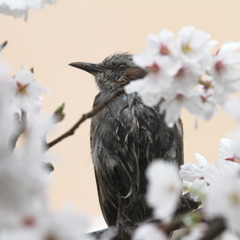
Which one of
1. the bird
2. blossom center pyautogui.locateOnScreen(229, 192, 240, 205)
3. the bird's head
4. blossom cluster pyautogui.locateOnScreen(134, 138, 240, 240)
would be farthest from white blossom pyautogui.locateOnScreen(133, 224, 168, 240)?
the bird's head

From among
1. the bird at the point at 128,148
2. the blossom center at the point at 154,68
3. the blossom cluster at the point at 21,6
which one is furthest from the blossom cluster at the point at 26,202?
the bird at the point at 128,148

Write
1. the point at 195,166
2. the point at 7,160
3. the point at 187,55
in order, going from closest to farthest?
the point at 7,160 → the point at 187,55 → the point at 195,166

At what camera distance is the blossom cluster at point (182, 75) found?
860 mm

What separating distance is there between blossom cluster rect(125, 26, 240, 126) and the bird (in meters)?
1.73

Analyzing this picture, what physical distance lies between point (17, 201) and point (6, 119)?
8 centimetres

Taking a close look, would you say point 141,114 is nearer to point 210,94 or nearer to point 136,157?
point 136,157

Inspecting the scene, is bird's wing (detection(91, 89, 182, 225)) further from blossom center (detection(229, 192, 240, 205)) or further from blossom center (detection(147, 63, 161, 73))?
blossom center (detection(229, 192, 240, 205))

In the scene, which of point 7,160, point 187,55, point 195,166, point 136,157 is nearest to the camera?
point 7,160

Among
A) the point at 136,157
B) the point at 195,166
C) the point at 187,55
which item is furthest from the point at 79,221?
the point at 136,157

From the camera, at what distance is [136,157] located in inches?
107

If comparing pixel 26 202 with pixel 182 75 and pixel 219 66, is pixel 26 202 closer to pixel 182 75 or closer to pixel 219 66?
pixel 182 75

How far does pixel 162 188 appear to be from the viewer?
0.63 meters

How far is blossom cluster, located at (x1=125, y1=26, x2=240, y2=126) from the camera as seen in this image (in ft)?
2.82

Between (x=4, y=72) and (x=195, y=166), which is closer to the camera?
(x=4, y=72)
